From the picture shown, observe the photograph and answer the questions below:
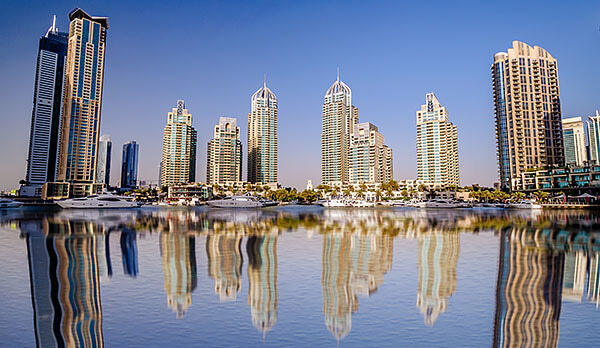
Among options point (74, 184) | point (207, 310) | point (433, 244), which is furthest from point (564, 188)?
point (74, 184)

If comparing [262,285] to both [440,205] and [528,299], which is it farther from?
[440,205]

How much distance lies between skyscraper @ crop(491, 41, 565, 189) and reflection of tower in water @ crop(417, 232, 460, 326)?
165 m

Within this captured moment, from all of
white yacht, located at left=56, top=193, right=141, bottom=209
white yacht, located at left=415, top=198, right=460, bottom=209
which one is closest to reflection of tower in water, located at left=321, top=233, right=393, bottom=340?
white yacht, located at left=56, top=193, right=141, bottom=209

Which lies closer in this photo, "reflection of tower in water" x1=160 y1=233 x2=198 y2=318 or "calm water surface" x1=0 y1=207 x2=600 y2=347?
"calm water surface" x1=0 y1=207 x2=600 y2=347

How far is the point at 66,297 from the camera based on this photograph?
16.2 meters

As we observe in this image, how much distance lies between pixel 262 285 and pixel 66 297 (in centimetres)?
848

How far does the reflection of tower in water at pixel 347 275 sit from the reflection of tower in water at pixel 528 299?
4.96m

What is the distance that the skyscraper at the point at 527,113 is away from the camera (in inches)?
6870

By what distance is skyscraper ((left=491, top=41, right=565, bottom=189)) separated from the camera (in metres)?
174

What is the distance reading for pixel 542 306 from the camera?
14680 mm

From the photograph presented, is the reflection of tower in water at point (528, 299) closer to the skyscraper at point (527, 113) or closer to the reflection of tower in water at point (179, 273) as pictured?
the reflection of tower in water at point (179, 273)

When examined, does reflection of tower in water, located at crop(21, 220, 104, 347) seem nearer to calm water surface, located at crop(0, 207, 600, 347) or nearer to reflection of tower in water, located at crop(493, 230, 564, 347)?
calm water surface, located at crop(0, 207, 600, 347)

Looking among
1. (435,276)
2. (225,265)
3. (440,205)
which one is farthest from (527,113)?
(225,265)

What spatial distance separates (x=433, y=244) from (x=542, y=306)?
60.9 ft
